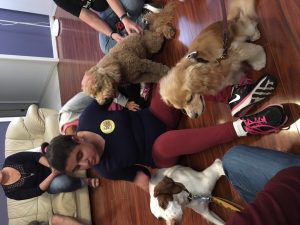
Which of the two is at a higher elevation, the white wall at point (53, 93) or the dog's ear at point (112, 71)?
the white wall at point (53, 93)

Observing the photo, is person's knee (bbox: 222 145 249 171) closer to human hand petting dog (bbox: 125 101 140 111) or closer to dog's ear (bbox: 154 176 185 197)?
dog's ear (bbox: 154 176 185 197)

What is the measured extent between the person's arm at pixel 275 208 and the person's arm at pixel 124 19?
1662mm

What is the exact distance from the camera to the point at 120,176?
183 centimetres

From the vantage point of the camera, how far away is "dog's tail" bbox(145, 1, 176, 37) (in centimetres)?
223

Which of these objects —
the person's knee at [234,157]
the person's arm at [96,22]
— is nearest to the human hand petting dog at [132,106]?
the person's arm at [96,22]

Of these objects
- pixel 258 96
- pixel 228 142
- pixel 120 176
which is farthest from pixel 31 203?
pixel 258 96

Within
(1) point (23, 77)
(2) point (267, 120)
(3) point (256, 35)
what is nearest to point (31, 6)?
(1) point (23, 77)

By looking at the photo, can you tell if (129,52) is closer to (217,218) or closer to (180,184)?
(180,184)

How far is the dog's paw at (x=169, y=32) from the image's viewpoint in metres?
2.23

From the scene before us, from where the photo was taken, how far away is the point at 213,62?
1466 millimetres

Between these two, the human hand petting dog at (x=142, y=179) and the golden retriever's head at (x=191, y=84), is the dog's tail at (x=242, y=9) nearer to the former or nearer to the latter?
the golden retriever's head at (x=191, y=84)

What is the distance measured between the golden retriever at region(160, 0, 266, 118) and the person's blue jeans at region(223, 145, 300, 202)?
0.34 m

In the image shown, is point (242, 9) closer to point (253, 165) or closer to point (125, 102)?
point (253, 165)

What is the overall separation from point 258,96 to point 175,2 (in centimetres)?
109
